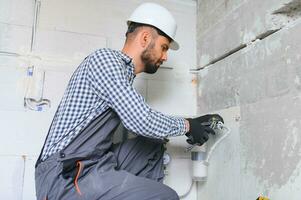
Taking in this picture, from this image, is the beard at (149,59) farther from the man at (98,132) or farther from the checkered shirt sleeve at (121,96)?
the checkered shirt sleeve at (121,96)

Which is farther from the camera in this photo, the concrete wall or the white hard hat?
the concrete wall

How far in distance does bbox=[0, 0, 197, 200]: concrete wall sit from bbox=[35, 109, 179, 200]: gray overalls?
1.62ft

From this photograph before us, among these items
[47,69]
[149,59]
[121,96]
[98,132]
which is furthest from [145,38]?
[47,69]

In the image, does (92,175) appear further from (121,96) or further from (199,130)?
(199,130)

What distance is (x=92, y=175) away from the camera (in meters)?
1.19

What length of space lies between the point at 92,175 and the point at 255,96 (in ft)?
2.70

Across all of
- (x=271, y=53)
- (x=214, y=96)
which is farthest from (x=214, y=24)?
(x=271, y=53)

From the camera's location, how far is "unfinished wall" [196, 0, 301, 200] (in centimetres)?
121

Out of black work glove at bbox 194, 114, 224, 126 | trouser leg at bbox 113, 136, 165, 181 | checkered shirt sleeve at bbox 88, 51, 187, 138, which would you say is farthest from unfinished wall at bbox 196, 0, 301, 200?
checkered shirt sleeve at bbox 88, 51, 187, 138

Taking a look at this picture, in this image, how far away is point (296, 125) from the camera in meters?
1.17

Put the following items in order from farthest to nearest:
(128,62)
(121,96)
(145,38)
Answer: (145,38), (128,62), (121,96)

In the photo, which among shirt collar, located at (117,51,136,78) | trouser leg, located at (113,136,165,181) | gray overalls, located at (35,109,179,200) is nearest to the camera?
gray overalls, located at (35,109,179,200)

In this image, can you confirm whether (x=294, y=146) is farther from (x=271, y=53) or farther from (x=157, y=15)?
(x=157, y=15)

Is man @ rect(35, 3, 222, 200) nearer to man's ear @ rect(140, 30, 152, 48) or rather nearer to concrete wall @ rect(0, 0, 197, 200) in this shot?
man's ear @ rect(140, 30, 152, 48)
